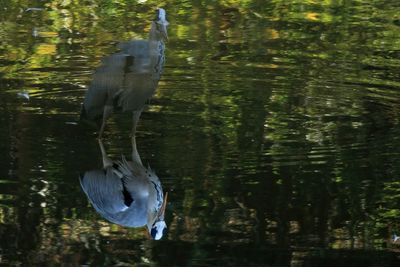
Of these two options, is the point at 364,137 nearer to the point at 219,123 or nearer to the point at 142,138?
the point at 219,123

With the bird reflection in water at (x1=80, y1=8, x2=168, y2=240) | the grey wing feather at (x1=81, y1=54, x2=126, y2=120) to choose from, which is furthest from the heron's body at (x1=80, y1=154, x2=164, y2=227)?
the grey wing feather at (x1=81, y1=54, x2=126, y2=120)

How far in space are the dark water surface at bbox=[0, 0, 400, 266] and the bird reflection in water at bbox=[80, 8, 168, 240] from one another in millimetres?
93

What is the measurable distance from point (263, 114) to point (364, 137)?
951 mm

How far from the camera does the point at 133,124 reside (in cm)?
790

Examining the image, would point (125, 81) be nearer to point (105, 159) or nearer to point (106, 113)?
point (106, 113)

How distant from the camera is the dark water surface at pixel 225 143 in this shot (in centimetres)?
562

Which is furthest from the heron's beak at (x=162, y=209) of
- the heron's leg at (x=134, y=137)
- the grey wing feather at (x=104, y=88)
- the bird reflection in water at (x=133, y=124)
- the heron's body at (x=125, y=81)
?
the grey wing feather at (x=104, y=88)

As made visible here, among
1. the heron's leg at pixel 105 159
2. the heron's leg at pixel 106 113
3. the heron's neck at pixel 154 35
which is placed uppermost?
the heron's neck at pixel 154 35

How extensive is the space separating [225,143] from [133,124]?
94cm

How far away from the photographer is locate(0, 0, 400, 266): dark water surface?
5.62 m

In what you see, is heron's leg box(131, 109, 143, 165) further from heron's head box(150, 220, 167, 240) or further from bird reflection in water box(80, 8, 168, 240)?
heron's head box(150, 220, 167, 240)

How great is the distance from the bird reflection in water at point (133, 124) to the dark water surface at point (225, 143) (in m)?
0.09

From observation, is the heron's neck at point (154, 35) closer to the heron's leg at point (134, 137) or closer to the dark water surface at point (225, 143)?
the dark water surface at point (225, 143)

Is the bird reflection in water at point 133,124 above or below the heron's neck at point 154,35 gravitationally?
below
